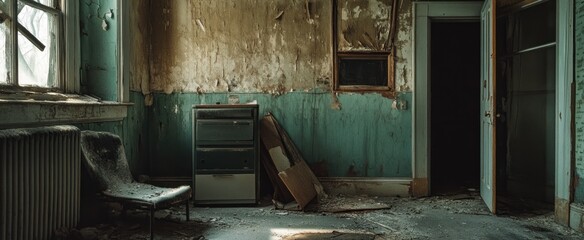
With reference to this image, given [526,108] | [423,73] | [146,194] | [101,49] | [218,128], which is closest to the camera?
[146,194]

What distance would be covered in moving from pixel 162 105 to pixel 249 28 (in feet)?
4.18

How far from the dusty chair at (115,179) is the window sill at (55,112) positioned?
180 mm

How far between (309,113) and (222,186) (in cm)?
128

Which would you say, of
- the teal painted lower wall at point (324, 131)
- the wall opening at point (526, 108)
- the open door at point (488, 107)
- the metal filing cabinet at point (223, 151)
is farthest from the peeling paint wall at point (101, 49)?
the wall opening at point (526, 108)

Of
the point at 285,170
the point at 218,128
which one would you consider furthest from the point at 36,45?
the point at 285,170

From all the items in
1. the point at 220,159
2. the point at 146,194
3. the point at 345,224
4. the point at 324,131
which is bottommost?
the point at 345,224

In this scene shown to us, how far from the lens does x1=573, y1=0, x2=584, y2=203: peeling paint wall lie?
361 centimetres

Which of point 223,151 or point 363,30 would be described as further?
point 363,30

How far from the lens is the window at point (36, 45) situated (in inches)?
122

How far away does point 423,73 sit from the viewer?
5.00 meters

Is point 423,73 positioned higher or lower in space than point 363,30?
lower

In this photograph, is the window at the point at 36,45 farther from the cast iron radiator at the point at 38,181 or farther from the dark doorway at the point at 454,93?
the dark doorway at the point at 454,93

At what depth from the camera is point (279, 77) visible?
5.04 metres

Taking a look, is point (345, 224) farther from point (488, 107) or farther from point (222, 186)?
point (488, 107)
